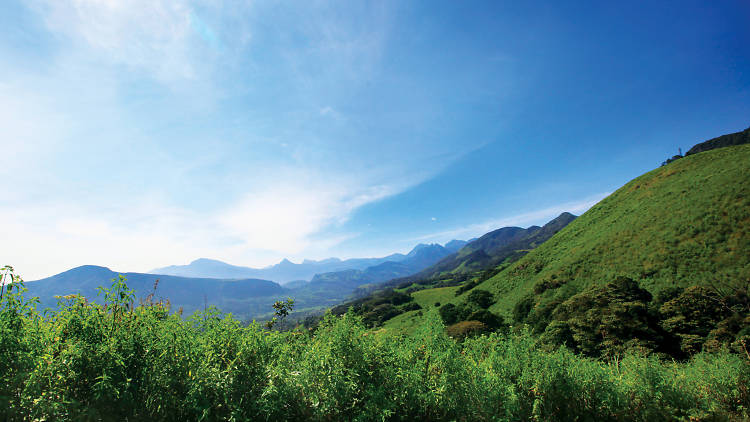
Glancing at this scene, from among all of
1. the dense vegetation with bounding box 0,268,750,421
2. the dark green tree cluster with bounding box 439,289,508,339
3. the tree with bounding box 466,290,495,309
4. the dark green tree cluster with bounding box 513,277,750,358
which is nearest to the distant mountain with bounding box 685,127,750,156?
the tree with bounding box 466,290,495,309

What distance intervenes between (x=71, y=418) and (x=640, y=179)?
226 ft

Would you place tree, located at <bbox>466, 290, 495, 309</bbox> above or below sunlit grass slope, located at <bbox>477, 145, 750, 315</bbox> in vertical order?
below

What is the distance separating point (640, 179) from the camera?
4750 cm

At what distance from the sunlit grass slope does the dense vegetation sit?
98.4 ft

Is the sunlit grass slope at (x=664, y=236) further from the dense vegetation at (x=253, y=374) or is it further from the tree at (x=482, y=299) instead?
the dense vegetation at (x=253, y=374)

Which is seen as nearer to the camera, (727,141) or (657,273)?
(657,273)

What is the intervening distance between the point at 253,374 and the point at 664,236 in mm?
43738

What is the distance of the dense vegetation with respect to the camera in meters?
2.99

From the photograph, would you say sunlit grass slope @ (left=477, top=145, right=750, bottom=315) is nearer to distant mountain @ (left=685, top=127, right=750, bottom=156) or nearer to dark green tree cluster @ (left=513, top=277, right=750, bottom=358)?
dark green tree cluster @ (left=513, top=277, right=750, bottom=358)

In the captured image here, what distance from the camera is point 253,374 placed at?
3818 mm

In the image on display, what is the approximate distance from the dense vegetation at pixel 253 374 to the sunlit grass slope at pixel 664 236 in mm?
29977

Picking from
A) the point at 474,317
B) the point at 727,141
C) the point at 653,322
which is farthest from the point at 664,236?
the point at 727,141

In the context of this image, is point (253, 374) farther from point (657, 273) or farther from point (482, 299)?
point (482, 299)

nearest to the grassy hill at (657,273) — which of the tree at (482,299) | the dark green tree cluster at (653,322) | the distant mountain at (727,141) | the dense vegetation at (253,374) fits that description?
the dark green tree cluster at (653,322)
